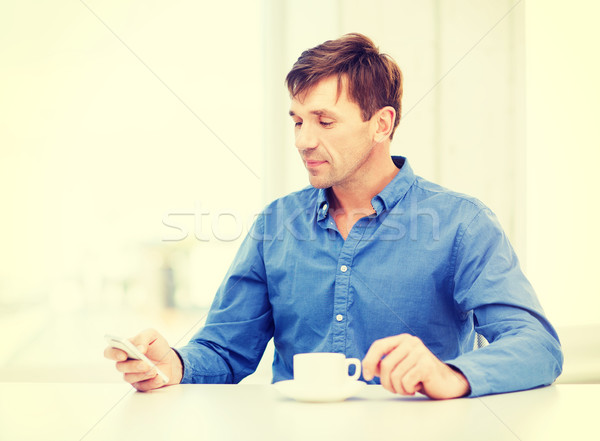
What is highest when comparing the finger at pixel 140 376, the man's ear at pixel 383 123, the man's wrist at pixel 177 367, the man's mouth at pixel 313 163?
the man's ear at pixel 383 123

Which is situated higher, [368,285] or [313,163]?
[313,163]

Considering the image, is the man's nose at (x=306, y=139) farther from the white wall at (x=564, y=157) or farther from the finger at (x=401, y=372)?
the white wall at (x=564, y=157)

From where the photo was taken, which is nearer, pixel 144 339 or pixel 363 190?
pixel 144 339

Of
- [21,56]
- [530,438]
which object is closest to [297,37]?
[21,56]

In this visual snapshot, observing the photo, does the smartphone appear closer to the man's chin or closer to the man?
the man

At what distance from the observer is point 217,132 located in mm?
1941

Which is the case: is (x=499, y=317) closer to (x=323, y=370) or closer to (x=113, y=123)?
(x=323, y=370)

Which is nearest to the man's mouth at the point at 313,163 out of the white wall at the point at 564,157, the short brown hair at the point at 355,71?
the short brown hair at the point at 355,71

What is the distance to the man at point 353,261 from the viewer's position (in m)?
1.16

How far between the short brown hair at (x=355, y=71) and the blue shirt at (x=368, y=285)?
0.19m

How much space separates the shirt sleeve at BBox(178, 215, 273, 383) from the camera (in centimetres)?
128

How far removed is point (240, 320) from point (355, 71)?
63cm

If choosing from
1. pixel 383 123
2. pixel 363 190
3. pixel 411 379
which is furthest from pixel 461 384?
pixel 383 123

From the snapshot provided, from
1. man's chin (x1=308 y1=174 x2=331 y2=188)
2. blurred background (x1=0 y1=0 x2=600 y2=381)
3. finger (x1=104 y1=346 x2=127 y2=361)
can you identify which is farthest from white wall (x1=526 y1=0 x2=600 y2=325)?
finger (x1=104 y1=346 x2=127 y2=361)
